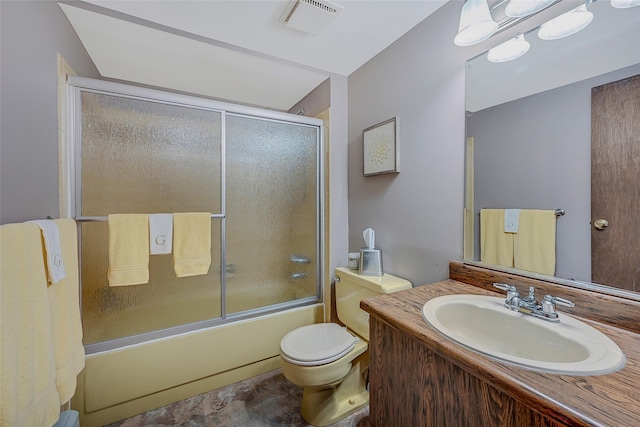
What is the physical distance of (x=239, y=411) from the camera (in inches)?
55.6

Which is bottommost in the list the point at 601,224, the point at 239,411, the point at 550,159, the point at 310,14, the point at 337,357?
the point at 239,411

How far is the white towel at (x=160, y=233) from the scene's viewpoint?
53.7 inches

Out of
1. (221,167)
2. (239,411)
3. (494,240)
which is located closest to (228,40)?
(221,167)

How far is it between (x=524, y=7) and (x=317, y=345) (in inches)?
68.3

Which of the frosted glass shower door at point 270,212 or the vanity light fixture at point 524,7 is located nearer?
the vanity light fixture at point 524,7

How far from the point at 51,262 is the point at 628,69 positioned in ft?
6.34

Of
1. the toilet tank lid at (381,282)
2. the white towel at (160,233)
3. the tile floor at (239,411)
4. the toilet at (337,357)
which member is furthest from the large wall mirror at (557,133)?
the white towel at (160,233)

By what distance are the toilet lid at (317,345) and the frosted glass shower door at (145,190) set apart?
574 millimetres

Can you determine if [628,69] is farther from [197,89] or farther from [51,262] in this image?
[197,89]

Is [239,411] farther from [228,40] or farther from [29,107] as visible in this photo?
[228,40]

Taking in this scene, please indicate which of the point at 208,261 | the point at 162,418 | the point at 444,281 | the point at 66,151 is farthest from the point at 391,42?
the point at 162,418

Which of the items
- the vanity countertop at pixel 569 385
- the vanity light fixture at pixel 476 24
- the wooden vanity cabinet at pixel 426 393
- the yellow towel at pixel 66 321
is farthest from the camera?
the vanity light fixture at pixel 476 24

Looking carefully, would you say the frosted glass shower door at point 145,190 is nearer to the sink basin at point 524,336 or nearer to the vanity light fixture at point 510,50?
the sink basin at point 524,336

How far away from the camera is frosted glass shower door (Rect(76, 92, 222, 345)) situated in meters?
1.31
